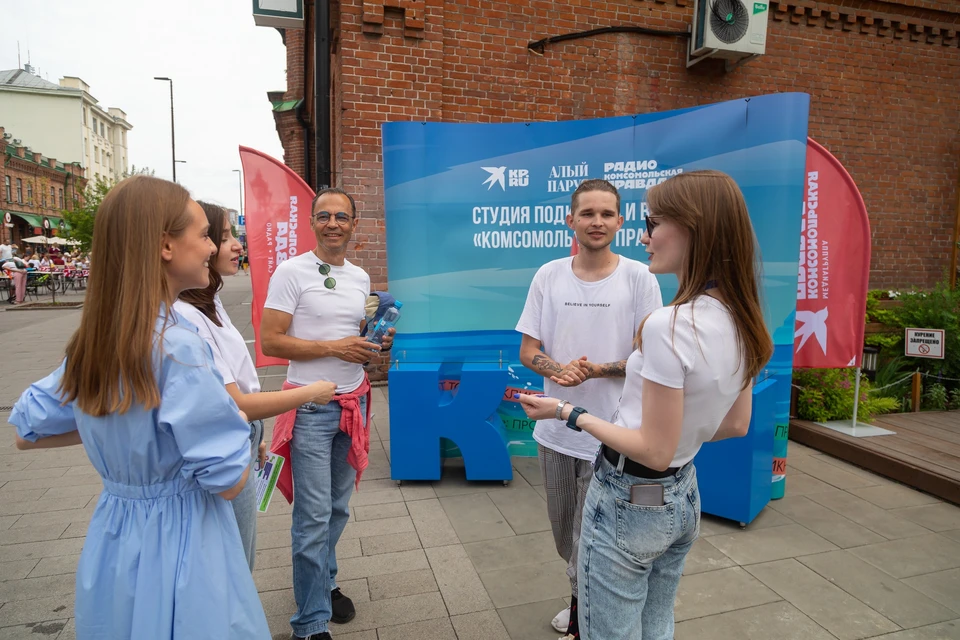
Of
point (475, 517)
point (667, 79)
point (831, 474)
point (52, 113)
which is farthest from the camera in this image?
point (52, 113)

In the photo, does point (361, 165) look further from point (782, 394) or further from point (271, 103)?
point (271, 103)

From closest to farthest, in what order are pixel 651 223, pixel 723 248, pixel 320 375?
pixel 723 248 → pixel 651 223 → pixel 320 375

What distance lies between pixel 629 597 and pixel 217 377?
1184 millimetres

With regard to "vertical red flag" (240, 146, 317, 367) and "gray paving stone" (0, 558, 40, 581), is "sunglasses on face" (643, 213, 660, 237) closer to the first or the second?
"gray paving stone" (0, 558, 40, 581)

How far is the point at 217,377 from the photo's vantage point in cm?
141

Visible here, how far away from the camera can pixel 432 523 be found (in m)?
3.76

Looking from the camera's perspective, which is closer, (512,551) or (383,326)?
(383,326)

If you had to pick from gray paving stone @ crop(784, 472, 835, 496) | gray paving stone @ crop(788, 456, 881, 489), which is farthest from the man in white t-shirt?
gray paving stone @ crop(788, 456, 881, 489)

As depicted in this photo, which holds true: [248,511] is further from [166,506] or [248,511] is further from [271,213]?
[271,213]

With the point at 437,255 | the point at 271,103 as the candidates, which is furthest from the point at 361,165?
the point at 271,103

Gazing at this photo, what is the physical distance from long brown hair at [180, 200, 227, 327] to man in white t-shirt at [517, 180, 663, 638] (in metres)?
1.32

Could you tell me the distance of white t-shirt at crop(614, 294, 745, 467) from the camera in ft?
4.53

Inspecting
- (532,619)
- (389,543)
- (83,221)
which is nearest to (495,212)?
(389,543)

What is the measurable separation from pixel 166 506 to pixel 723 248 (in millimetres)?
1476
